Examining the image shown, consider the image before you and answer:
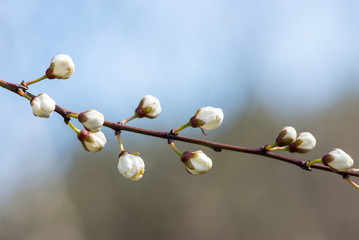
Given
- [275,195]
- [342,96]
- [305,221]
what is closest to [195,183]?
[275,195]

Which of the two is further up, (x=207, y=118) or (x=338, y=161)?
(x=207, y=118)

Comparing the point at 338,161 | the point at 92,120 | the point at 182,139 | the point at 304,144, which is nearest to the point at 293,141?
the point at 304,144

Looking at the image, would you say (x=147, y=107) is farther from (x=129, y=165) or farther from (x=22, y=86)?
(x=22, y=86)

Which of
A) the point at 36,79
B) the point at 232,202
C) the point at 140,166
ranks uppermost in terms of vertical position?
the point at 36,79

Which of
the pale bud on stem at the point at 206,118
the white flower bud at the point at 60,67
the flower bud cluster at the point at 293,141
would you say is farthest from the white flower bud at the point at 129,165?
the flower bud cluster at the point at 293,141

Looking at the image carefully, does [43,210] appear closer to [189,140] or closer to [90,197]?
[90,197]

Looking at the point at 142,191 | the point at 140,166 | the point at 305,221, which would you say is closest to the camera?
the point at 140,166

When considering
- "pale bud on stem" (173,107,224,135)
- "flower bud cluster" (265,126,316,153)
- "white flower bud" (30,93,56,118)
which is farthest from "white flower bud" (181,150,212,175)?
"white flower bud" (30,93,56,118)
